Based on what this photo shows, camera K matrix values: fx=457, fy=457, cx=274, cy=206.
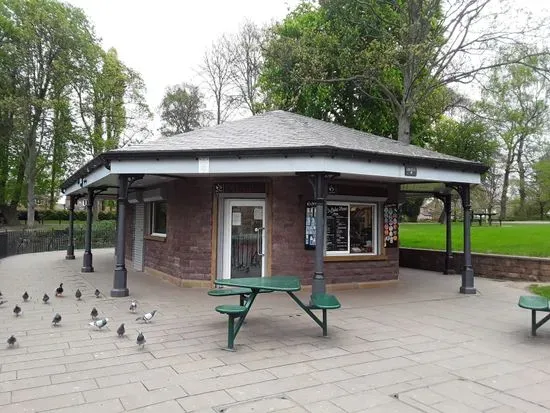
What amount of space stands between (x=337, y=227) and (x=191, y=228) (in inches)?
135

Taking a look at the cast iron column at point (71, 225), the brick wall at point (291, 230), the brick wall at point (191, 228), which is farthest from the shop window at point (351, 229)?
the cast iron column at point (71, 225)

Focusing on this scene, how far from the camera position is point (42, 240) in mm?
21984

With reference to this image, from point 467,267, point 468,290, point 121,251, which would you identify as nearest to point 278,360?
point 121,251

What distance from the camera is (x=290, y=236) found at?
33.8ft

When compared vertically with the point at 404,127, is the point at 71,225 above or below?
below

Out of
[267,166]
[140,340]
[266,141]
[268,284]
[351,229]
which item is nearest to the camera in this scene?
[140,340]

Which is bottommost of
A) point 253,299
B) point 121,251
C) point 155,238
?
point 253,299

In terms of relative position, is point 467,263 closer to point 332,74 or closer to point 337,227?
point 337,227

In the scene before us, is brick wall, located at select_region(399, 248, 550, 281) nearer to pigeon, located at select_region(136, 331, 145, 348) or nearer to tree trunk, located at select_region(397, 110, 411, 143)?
tree trunk, located at select_region(397, 110, 411, 143)

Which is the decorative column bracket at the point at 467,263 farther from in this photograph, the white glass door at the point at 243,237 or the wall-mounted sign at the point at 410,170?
the white glass door at the point at 243,237

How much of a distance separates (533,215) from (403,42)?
36.4m

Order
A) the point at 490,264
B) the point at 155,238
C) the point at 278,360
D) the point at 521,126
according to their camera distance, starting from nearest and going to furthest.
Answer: the point at 278,360 → the point at 155,238 → the point at 490,264 → the point at 521,126

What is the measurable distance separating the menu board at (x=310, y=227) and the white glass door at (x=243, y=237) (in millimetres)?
1003

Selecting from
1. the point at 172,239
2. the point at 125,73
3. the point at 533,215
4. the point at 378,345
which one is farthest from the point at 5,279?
the point at 533,215
